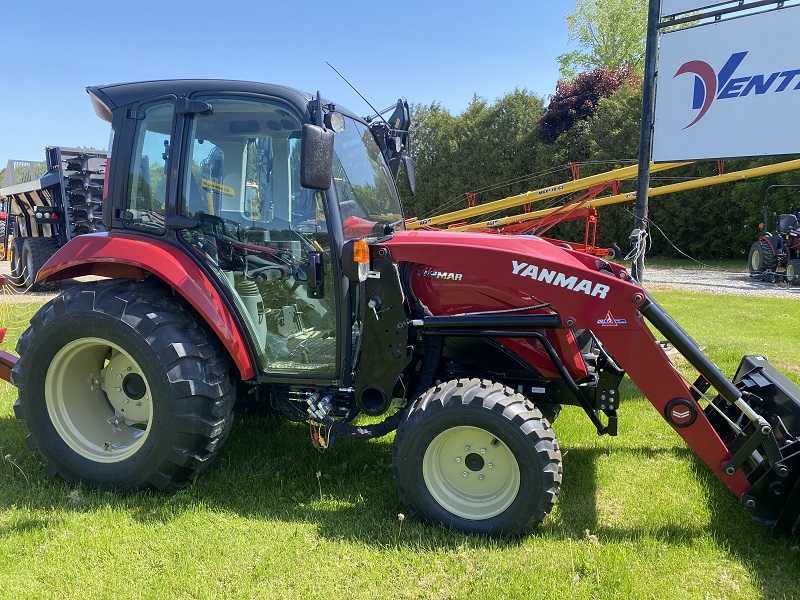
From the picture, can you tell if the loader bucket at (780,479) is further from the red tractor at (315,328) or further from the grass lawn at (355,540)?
the grass lawn at (355,540)

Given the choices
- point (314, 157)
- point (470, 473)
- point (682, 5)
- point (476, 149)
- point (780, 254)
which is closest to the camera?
→ point (314, 157)

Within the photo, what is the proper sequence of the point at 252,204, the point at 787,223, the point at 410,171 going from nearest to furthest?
the point at 252,204 → the point at 410,171 → the point at 787,223

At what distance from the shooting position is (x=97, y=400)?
3576mm

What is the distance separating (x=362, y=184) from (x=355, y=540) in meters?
1.96

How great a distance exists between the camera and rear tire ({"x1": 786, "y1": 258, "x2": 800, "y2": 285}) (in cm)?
A: 1281

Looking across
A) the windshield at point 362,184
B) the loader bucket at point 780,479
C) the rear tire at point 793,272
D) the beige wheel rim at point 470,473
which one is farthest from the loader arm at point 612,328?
the rear tire at point 793,272

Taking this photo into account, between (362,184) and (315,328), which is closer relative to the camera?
(315,328)

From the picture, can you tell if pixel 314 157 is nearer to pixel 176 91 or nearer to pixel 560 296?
pixel 176 91

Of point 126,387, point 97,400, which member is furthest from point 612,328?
point 97,400

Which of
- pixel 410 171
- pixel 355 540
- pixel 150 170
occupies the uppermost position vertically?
pixel 410 171

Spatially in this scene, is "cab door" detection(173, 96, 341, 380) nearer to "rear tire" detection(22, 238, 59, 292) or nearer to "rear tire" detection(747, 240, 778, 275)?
"rear tire" detection(22, 238, 59, 292)

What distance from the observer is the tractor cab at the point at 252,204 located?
3.14 meters

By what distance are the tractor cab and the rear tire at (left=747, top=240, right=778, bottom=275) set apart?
43.8 ft

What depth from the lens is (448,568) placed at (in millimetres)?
2592
